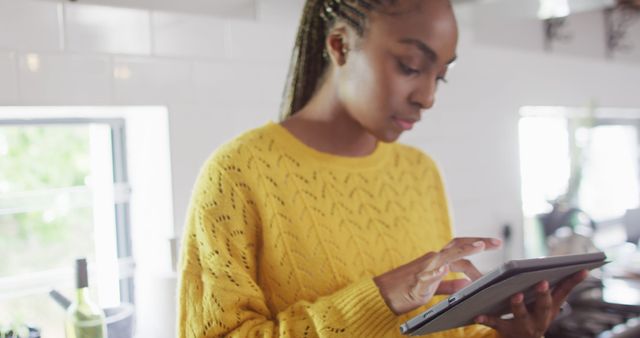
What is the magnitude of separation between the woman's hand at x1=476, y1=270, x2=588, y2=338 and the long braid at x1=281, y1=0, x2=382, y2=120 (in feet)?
1.24

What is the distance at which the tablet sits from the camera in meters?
0.65

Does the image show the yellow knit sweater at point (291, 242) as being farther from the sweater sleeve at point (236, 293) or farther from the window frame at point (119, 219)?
the window frame at point (119, 219)

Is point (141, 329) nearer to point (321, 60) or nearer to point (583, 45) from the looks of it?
point (321, 60)

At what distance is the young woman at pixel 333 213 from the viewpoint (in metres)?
0.73

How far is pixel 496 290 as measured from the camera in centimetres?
69

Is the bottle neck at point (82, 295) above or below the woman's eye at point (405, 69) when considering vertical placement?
below

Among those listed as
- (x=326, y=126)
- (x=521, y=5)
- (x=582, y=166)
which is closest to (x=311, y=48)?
(x=326, y=126)

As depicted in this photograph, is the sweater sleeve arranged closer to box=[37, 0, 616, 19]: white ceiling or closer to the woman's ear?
the woman's ear

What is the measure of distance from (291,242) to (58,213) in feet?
2.16

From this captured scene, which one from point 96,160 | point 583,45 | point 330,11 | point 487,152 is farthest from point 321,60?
point 583,45

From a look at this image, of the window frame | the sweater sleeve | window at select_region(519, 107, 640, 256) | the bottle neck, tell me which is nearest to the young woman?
the sweater sleeve

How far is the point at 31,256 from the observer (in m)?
1.23

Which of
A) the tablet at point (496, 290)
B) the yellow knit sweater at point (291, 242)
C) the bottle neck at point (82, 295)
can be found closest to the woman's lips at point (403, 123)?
the yellow knit sweater at point (291, 242)

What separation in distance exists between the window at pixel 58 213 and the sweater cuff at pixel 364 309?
65 cm
